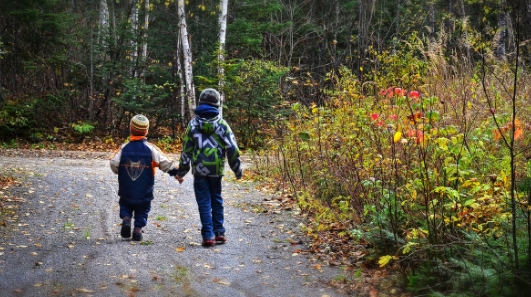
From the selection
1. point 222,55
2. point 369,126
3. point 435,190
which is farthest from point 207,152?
point 222,55

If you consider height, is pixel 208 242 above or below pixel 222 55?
below

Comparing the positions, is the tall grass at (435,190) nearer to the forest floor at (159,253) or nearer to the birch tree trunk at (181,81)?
the forest floor at (159,253)

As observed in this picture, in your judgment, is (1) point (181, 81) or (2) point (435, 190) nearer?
(2) point (435, 190)

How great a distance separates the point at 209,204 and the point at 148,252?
97 cm

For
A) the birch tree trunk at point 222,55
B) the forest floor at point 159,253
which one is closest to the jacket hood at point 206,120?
the forest floor at point 159,253

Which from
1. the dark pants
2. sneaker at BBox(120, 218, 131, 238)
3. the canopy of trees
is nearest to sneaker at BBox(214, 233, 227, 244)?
the dark pants

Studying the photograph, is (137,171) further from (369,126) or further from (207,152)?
(369,126)

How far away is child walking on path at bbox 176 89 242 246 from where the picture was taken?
717cm

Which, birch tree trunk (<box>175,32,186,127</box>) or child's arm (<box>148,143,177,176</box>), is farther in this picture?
birch tree trunk (<box>175,32,186,127</box>)

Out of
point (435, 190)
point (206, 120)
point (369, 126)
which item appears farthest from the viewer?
point (369, 126)

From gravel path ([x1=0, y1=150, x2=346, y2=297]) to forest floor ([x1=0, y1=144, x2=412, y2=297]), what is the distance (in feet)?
0.04

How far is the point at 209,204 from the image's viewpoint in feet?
24.3

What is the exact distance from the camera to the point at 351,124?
350 inches

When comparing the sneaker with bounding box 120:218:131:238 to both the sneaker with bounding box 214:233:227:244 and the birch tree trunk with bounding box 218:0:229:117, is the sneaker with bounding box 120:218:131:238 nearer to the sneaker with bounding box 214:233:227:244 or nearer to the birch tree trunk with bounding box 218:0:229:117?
the sneaker with bounding box 214:233:227:244
